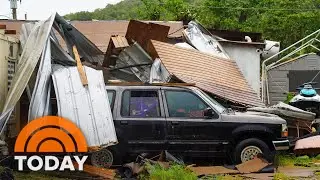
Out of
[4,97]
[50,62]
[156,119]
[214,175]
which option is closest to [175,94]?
[156,119]

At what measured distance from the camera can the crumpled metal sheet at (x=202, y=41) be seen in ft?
46.3

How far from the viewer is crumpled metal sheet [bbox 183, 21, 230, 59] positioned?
14119mm

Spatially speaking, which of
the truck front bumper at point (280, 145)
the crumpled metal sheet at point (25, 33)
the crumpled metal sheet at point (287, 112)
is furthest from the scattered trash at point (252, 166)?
the crumpled metal sheet at point (25, 33)

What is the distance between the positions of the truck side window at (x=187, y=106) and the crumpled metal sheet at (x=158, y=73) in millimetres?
1537

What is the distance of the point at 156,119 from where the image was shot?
9328mm

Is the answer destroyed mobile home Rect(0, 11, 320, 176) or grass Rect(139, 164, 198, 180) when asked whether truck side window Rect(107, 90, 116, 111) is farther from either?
grass Rect(139, 164, 198, 180)

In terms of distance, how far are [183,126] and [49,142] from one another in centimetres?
252

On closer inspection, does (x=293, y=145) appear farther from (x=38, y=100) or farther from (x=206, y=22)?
(x=206, y=22)

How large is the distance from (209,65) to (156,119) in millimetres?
3565

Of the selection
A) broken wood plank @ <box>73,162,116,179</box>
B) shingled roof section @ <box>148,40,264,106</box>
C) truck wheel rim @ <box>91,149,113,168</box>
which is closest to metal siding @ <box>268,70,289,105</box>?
shingled roof section @ <box>148,40,264,106</box>

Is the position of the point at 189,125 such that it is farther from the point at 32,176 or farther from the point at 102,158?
the point at 32,176

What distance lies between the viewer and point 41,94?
28.5ft

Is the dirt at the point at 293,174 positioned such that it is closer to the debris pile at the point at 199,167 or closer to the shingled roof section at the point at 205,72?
the debris pile at the point at 199,167

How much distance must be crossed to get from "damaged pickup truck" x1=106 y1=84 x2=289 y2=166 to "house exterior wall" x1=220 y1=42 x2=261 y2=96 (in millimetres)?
6511
